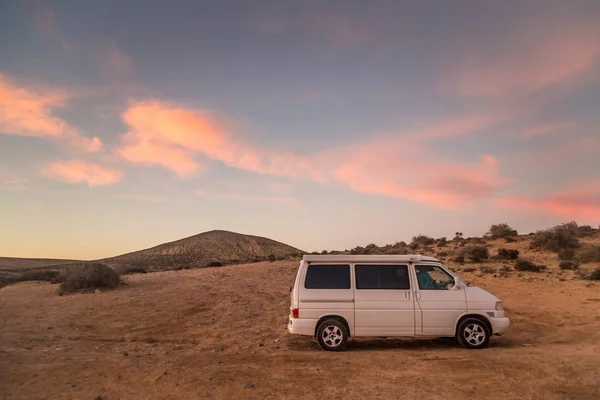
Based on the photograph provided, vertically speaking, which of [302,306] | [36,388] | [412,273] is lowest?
[36,388]

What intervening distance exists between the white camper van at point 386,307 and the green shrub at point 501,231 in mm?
31465

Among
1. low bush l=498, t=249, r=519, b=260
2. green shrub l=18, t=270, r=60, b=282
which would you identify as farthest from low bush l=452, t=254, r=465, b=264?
green shrub l=18, t=270, r=60, b=282

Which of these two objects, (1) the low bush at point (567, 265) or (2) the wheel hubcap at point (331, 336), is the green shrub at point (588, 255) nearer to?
(1) the low bush at point (567, 265)

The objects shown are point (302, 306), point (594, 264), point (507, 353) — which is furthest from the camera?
point (594, 264)

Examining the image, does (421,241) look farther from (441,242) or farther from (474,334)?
(474,334)

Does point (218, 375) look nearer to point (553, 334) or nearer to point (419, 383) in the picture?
point (419, 383)

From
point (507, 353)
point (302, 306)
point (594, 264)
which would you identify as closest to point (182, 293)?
point (302, 306)

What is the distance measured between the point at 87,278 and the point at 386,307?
16613 millimetres

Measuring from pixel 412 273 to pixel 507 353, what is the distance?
264 cm

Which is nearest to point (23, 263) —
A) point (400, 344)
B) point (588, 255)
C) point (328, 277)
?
point (588, 255)

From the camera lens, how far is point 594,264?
82.6ft

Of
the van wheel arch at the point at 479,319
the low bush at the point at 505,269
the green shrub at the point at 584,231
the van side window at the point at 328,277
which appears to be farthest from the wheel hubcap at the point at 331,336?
the green shrub at the point at 584,231

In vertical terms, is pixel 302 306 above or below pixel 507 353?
above

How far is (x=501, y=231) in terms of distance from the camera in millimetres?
39531
